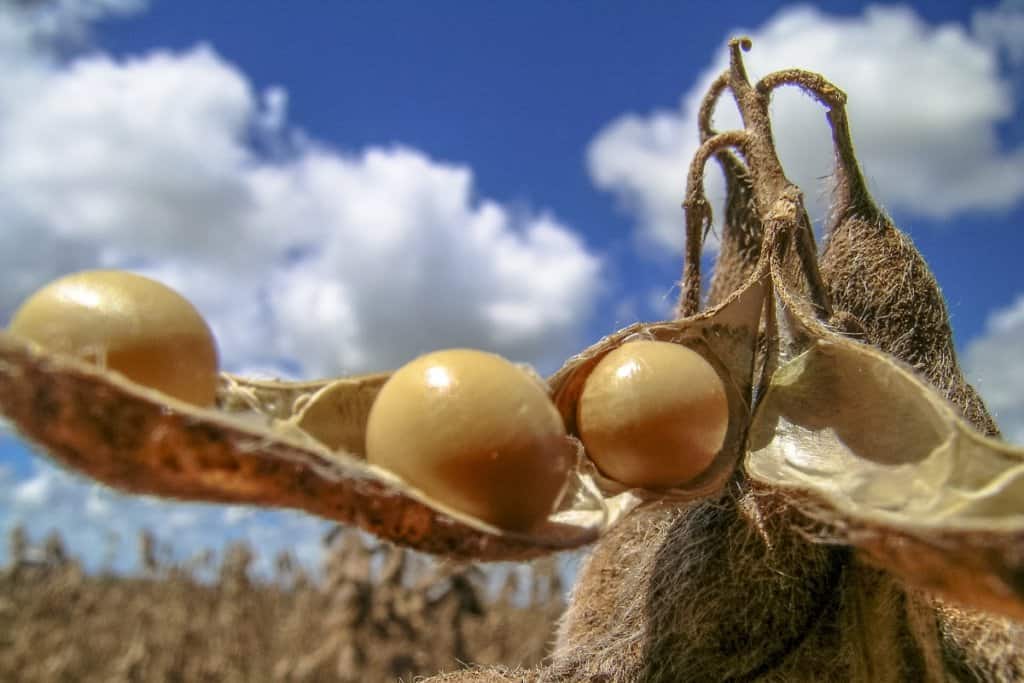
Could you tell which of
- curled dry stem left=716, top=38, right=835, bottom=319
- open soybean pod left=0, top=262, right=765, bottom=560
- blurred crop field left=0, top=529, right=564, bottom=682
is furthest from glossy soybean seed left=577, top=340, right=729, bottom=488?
blurred crop field left=0, top=529, right=564, bottom=682

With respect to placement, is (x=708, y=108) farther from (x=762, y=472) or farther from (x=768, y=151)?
(x=762, y=472)

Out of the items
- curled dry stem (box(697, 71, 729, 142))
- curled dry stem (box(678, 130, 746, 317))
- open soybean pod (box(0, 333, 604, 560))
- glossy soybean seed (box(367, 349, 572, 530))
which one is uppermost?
curled dry stem (box(697, 71, 729, 142))

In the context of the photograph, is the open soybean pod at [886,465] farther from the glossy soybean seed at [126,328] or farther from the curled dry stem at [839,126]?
the glossy soybean seed at [126,328]

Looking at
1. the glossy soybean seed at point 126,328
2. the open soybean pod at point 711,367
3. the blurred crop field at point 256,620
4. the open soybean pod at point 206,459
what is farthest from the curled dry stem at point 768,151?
the blurred crop field at point 256,620

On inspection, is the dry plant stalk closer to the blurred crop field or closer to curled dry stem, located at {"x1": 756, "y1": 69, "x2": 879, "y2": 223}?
curled dry stem, located at {"x1": 756, "y1": 69, "x2": 879, "y2": 223}

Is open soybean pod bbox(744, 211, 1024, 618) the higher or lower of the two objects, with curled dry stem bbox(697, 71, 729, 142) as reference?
lower

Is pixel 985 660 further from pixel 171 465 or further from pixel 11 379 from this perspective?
pixel 11 379
